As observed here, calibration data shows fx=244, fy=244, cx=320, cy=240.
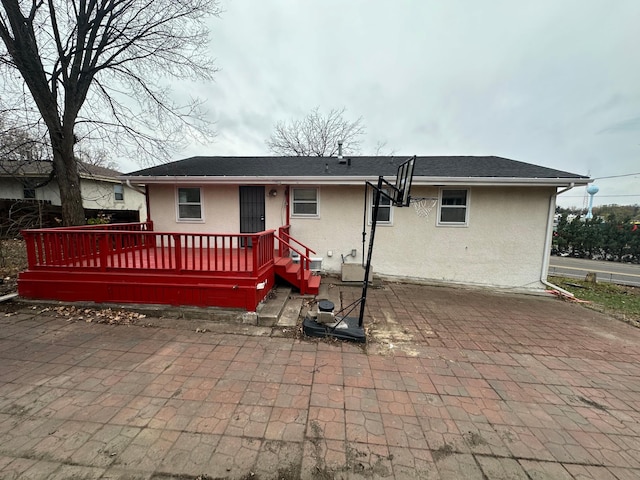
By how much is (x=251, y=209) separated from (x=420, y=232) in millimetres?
4925

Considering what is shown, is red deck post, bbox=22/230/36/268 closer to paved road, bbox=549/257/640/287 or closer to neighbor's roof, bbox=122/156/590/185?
neighbor's roof, bbox=122/156/590/185

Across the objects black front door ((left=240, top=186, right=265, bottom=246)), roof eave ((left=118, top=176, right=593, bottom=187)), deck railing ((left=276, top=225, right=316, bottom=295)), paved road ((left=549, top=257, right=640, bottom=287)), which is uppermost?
roof eave ((left=118, top=176, right=593, bottom=187))

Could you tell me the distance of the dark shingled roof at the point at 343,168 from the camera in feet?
21.9

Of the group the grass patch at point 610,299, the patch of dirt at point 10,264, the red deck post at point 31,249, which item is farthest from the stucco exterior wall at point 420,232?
the patch of dirt at point 10,264

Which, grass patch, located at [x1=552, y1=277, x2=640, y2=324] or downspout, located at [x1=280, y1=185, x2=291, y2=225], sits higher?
downspout, located at [x1=280, y1=185, x2=291, y2=225]

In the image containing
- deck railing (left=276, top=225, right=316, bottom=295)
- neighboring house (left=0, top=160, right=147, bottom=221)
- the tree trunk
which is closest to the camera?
deck railing (left=276, top=225, right=316, bottom=295)

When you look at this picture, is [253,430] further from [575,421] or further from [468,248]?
[468,248]

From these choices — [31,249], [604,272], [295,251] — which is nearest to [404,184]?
[295,251]

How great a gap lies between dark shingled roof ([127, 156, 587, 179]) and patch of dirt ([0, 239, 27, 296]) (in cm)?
356

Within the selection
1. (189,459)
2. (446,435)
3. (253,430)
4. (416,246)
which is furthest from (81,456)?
(416,246)

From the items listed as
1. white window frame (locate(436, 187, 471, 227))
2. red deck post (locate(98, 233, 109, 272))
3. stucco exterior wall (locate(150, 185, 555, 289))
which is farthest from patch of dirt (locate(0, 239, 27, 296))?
white window frame (locate(436, 187, 471, 227))

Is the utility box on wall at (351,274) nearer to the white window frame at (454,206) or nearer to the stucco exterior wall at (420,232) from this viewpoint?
the stucco exterior wall at (420,232)

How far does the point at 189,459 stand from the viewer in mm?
1761

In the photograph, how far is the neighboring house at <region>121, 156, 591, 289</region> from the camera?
267 inches
